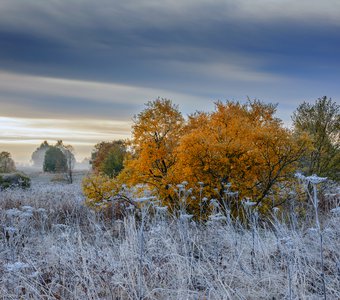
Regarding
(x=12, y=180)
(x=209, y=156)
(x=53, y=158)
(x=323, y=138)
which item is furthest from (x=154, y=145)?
(x=53, y=158)

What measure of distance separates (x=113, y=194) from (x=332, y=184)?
889cm

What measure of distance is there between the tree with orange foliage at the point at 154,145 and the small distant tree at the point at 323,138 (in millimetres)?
6474

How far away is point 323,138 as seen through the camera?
672 inches

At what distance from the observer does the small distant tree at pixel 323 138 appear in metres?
16.7

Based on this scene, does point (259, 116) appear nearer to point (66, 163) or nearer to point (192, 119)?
point (192, 119)

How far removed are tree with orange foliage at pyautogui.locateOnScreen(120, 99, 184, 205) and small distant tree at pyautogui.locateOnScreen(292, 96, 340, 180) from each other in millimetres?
6474

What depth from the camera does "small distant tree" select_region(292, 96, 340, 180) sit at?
16.7 m

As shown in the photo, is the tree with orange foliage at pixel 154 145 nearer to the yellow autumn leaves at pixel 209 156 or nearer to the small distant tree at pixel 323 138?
the yellow autumn leaves at pixel 209 156

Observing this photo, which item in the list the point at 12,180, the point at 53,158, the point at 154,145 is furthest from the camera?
the point at 53,158

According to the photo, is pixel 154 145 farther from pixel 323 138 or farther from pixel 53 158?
pixel 53 158

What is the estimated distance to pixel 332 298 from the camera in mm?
4543

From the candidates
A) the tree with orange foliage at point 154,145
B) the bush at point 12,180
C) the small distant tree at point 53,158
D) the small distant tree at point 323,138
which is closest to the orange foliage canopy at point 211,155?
the tree with orange foliage at point 154,145

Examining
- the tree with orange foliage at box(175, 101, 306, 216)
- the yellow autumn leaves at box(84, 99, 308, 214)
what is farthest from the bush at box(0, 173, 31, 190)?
the tree with orange foliage at box(175, 101, 306, 216)

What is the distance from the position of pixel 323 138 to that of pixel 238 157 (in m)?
7.49
